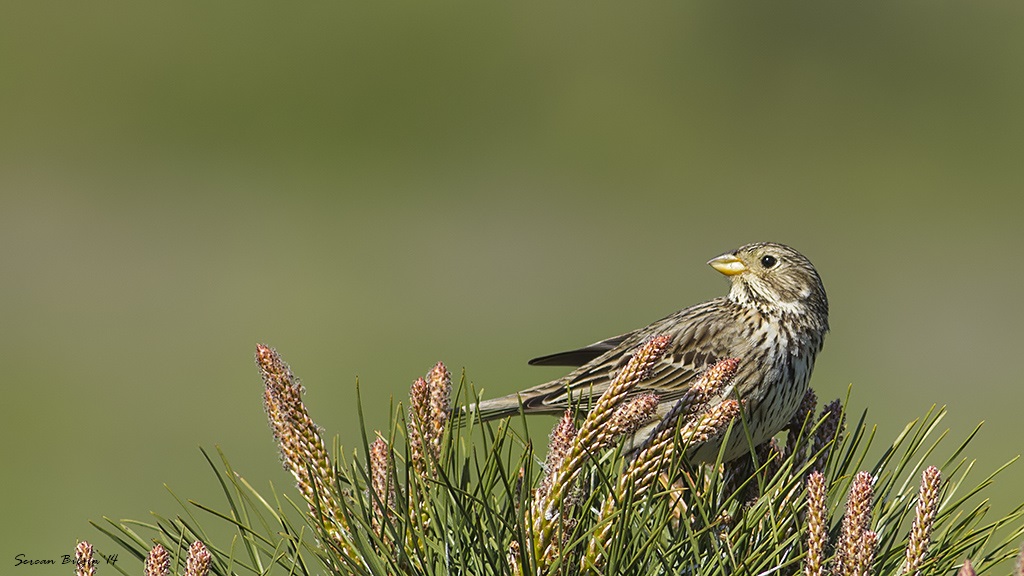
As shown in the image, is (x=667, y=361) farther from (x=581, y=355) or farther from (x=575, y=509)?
(x=575, y=509)

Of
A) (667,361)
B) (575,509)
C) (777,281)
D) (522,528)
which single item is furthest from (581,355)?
(522,528)

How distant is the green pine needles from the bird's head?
5.13 ft

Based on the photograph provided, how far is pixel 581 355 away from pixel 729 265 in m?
0.48

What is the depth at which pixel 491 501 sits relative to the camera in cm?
167

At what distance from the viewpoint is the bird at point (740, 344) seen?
300 centimetres

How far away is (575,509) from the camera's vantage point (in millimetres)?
1593

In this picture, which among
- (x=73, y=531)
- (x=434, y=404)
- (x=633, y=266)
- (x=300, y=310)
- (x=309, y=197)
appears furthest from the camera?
(x=309, y=197)

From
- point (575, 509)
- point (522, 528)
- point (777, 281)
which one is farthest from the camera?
point (777, 281)

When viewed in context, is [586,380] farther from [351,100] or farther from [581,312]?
[351,100]

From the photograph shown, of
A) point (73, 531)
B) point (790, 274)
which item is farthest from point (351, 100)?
point (790, 274)

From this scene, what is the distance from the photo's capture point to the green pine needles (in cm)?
140

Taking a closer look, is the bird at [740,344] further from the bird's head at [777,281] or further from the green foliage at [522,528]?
the green foliage at [522,528]

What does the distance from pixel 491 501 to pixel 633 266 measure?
40.0 ft

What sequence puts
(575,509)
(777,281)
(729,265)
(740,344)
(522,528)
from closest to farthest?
(522,528) < (575,509) < (740,344) < (777,281) < (729,265)
